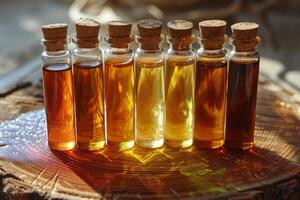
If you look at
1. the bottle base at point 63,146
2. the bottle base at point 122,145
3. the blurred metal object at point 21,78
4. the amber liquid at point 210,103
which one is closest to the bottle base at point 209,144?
the amber liquid at point 210,103

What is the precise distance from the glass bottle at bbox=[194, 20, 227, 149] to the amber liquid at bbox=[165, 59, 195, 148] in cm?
1

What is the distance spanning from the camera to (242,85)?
105 centimetres

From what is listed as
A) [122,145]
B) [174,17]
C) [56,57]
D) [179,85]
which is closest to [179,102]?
[179,85]

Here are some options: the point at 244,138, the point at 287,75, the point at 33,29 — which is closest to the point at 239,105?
the point at 244,138

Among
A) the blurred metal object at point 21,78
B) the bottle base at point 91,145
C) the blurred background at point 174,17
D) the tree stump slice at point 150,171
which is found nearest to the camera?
the tree stump slice at point 150,171

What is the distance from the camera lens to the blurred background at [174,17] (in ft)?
7.44

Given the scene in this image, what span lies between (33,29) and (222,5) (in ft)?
3.11

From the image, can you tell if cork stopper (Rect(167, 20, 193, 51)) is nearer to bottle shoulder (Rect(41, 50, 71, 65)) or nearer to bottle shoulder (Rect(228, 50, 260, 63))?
bottle shoulder (Rect(228, 50, 260, 63))

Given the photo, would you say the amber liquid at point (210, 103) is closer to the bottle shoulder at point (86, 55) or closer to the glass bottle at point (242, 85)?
the glass bottle at point (242, 85)

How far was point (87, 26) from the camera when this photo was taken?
3.28 ft

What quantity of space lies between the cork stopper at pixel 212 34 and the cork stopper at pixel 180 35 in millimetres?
21

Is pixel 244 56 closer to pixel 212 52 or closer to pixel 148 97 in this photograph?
pixel 212 52

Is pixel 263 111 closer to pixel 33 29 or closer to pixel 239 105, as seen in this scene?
pixel 239 105

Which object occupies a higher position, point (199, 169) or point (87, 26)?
point (87, 26)
